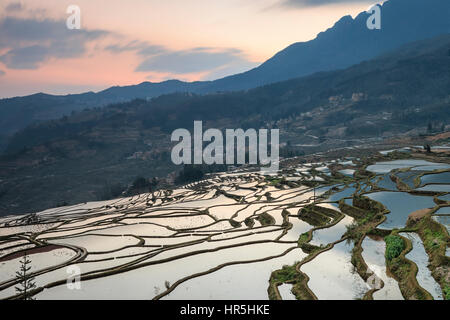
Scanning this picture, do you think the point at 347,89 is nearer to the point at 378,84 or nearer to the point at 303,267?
the point at 378,84

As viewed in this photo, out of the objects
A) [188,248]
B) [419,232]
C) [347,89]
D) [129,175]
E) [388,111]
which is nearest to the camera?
[419,232]

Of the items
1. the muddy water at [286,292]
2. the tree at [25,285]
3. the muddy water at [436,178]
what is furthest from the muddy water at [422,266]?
the muddy water at [436,178]

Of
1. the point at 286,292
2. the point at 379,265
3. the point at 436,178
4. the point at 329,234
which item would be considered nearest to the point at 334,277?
the point at 379,265

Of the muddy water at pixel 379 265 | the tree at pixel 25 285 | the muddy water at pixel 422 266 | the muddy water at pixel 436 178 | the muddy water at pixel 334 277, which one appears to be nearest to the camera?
the muddy water at pixel 422 266

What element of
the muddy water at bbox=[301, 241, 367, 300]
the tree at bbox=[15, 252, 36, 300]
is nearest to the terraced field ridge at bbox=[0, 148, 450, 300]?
the muddy water at bbox=[301, 241, 367, 300]

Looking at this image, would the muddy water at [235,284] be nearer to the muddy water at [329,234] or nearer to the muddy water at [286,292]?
the muddy water at [286,292]

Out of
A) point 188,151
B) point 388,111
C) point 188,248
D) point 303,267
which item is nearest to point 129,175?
point 188,151

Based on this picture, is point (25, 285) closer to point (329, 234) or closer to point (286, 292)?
point (286, 292)
